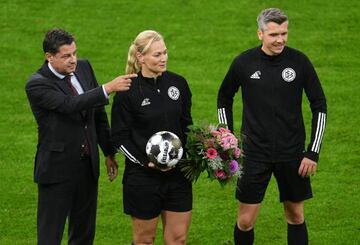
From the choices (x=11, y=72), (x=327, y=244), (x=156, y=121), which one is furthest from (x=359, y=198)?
(x=11, y=72)

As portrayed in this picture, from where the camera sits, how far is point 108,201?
1117 centimetres

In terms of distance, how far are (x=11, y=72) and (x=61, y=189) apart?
25.6ft

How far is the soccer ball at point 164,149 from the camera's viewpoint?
774 cm

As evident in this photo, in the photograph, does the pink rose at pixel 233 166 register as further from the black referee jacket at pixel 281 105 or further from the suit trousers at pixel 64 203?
the suit trousers at pixel 64 203

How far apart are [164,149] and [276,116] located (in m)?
1.35

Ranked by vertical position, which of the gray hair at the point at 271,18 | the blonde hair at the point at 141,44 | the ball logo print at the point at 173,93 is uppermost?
the gray hair at the point at 271,18

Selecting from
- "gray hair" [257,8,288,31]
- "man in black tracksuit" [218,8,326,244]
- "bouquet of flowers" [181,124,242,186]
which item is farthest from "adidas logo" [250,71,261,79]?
"bouquet of flowers" [181,124,242,186]

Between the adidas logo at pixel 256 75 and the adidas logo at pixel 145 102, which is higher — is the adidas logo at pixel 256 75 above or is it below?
above

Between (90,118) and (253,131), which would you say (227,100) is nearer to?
(253,131)

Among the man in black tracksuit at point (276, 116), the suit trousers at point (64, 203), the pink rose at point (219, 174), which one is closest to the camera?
the pink rose at point (219, 174)

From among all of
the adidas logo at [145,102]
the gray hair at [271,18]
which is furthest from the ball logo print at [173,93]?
the gray hair at [271,18]

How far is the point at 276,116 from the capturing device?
858 cm

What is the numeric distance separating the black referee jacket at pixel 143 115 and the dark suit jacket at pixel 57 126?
25 cm

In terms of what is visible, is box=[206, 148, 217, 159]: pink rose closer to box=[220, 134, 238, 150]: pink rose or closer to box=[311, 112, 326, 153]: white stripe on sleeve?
box=[220, 134, 238, 150]: pink rose
